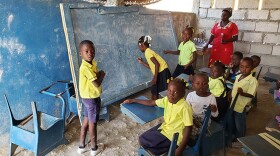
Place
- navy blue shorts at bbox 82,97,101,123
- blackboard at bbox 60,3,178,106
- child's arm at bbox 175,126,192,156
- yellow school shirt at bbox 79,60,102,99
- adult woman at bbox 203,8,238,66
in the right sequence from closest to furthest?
child's arm at bbox 175,126,192,156 < yellow school shirt at bbox 79,60,102,99 < navy blue shorts at bbox 82,97,101,123 < blackboard at bbox 60,3,178,106 < adult woman at bbox 203,8,238,66

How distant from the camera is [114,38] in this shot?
3.86 meters

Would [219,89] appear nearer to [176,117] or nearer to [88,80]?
[176,117]

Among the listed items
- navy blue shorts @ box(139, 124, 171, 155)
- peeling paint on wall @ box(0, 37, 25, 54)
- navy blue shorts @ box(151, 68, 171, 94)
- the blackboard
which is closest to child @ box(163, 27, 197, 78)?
navy blue shorts @ box(151, 68, 171, 94)

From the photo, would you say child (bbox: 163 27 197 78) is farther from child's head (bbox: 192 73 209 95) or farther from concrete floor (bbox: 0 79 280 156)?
child's head (bbox: 192 73 209 95)

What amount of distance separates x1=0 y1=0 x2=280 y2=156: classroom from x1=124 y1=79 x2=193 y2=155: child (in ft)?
0.04

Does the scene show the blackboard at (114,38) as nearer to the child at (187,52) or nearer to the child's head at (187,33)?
the child at (187,52)

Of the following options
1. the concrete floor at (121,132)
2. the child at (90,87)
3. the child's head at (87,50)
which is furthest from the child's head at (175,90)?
the concrete floor at (121,132)

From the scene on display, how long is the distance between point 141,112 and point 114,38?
2.00 m

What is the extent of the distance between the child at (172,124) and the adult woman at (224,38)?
3.20 metres

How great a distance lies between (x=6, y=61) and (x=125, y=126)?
5.84 ft

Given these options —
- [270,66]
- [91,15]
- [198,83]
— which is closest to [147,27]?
[91,15]

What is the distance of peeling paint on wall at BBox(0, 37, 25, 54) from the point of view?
269 centimetres

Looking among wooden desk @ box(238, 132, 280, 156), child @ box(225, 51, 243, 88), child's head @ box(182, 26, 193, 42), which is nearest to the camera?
wooden desk @ box(238, 132, 280, 156)

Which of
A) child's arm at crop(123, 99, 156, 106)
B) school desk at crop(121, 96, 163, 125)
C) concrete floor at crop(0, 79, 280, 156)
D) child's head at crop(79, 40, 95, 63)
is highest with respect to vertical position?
child's head at crop(79, 40, 95, 63)
